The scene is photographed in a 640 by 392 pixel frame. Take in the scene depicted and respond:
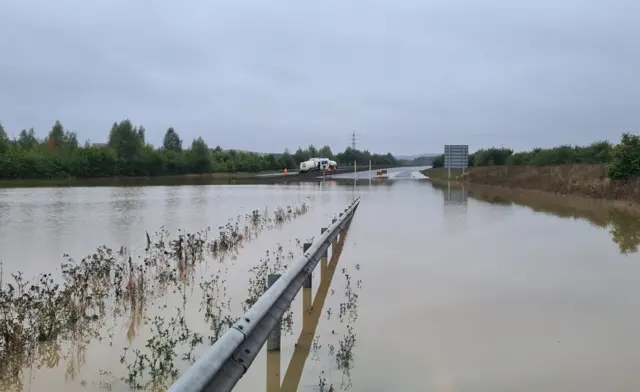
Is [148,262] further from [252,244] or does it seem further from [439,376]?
[439,376]

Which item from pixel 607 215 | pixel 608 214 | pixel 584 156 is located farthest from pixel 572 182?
pixel 584 156

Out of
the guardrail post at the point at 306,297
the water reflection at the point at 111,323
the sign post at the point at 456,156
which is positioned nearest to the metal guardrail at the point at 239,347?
the guardrail post at the point at 306,297

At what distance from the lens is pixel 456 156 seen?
6881cm

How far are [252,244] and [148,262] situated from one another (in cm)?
436

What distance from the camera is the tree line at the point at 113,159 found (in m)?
94.2

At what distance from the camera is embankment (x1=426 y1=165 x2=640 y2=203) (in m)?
30.7

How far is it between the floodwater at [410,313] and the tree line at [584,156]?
15.8m

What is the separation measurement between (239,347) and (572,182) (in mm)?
36256

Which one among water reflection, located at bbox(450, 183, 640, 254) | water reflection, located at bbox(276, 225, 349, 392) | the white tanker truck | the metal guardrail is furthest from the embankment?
the white tanker truck

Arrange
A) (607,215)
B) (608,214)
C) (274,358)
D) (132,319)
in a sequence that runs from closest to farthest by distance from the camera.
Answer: (274,358)
(132,319)
(607,215)
(608,214)

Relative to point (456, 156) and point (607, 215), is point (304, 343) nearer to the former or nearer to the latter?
point (607, 215)

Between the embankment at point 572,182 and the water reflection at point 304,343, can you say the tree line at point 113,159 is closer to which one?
the embankment at point 572,182

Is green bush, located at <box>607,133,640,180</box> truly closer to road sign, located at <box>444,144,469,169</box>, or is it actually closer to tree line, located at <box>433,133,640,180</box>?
tree line, located at <box>433,133,640,180</box>

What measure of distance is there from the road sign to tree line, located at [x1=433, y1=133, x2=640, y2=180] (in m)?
7.86
